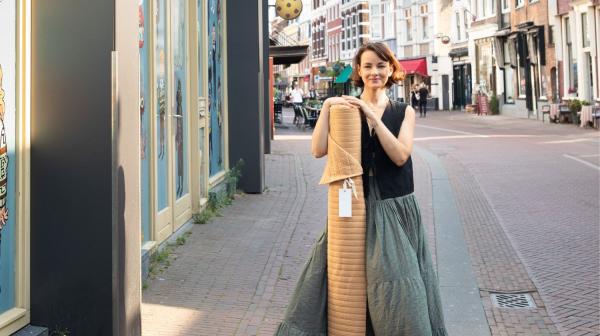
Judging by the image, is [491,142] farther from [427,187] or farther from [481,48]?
[481,48]

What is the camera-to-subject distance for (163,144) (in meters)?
7.42

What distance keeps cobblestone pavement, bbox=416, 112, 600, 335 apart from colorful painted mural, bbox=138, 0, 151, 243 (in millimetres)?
2868

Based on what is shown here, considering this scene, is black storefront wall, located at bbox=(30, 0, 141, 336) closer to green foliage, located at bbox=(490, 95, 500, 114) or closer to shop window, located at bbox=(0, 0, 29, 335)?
shop window, located at bbox=(0, 0, 29, 335)

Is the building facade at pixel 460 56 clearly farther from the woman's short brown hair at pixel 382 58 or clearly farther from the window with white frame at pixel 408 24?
the woman's short brown hair at pixel 382 58

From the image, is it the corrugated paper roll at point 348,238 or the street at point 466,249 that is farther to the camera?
the street at point 466,249

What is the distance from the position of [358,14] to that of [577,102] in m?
50.4

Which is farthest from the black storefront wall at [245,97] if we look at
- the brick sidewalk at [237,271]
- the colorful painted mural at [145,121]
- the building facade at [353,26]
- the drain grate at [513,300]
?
the building facade at [353,26]

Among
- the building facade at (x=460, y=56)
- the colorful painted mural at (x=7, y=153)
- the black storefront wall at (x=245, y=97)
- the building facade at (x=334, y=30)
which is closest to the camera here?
the colorful painted mural at (x=7, y=153)

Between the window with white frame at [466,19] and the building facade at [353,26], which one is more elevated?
the building facade at [353,26]

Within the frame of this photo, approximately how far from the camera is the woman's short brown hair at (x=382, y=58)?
3.62m

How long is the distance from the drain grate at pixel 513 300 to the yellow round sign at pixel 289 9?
16500 mm

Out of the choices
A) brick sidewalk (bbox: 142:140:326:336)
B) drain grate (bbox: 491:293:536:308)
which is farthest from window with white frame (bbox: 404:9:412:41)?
drain grate (bbox: 491:293:536:308)

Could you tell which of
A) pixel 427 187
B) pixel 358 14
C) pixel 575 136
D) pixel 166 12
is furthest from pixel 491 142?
pixel 358 14

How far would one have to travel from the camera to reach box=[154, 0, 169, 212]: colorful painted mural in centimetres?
711
